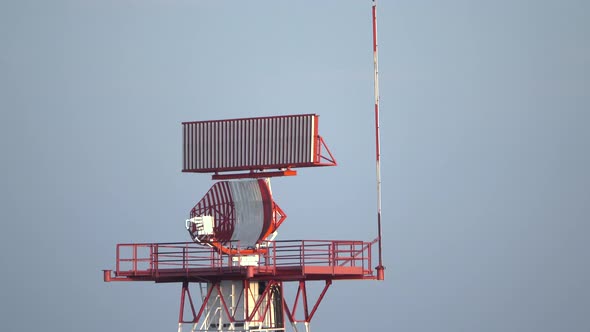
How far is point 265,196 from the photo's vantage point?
102312mm

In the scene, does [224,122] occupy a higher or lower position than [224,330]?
higher

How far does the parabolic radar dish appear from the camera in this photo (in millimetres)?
102000

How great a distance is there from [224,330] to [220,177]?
6.42 m

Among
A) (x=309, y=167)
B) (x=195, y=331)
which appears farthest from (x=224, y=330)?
(x=309, y=167)

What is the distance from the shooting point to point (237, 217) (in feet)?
336

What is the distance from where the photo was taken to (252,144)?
102 m

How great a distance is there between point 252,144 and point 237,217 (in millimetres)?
3080

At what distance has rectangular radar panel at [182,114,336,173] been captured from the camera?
10138 centimetres

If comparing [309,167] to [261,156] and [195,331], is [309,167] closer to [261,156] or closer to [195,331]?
[261,156]

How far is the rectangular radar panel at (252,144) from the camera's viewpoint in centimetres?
10138

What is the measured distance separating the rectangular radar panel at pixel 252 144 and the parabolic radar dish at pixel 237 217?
0.87m

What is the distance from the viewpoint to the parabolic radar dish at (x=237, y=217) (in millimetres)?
102000

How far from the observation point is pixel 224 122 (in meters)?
103

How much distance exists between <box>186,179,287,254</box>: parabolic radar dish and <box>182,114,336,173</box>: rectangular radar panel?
870 millimetres
